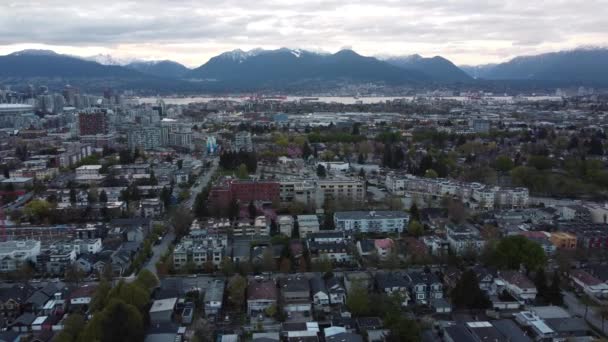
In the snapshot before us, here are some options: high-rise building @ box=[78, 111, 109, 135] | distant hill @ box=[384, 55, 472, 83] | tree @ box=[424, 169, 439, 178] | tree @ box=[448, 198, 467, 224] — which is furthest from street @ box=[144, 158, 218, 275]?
distant hill @ box=[384, 55, 472, 83]

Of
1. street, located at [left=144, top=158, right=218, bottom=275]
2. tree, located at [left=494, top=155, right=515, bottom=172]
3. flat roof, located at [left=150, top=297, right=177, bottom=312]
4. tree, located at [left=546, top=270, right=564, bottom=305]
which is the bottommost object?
street, located at [left=144, top=158, right=218, bottom=275]

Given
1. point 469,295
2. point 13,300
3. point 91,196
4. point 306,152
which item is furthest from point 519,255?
point 306,152

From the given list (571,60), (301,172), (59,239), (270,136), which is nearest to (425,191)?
(301,172)

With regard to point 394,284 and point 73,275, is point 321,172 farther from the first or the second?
point 73,275

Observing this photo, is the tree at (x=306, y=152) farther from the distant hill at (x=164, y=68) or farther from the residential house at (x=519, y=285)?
the distant hill at (x=164, y=68)

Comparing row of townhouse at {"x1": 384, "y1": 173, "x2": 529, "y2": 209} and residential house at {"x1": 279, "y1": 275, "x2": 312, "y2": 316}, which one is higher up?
row of townhouse at {"x1": 384, "y1": 173, "x2": 529, "y2": 209}

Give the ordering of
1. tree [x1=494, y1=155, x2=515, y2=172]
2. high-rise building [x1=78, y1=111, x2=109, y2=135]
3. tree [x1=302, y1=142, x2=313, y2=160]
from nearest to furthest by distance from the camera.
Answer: tree [x1=494, y1=155, x2=515, y2=172]
tree [x1=302, y1=142, x2=313, y2=160]
high-rise building [x1=78, y1=111, x2=109, y2=135]

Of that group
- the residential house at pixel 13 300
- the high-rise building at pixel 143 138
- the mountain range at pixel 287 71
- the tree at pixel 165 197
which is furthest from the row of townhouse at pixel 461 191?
the mountain range at pixel 287 71

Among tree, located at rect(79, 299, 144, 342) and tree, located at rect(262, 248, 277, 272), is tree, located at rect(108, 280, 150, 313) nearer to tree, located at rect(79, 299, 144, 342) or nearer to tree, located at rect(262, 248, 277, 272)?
tree, located at rect(79, 299, 144, 342)
